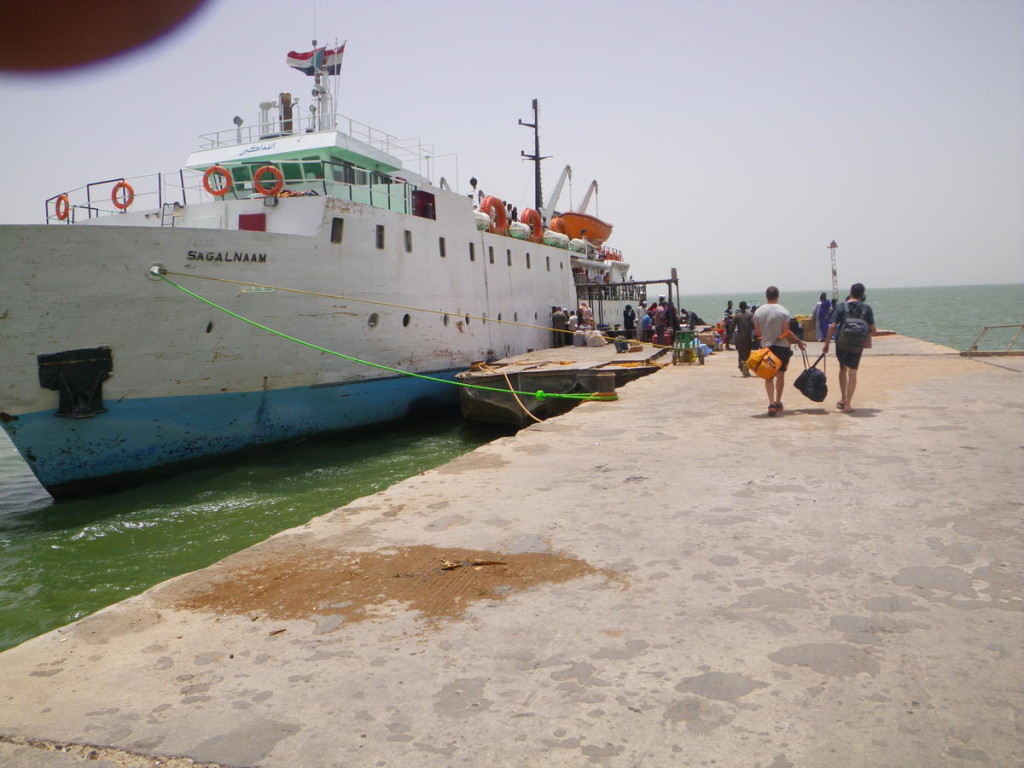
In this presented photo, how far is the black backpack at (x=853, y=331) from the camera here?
29.1ft

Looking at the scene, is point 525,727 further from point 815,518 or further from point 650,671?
point 815,518

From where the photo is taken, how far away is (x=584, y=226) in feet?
111

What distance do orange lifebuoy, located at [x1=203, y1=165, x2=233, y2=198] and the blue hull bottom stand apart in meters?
4.26

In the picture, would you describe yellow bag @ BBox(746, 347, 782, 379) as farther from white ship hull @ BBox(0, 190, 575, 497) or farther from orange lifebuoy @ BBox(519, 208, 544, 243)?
orange lifebuoy @ BBox(519, 208, 544, 243)

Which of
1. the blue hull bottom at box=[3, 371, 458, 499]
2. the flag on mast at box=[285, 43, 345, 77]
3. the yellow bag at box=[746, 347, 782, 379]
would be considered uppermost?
the flag on mast at box=[285, 43, 345, 77]

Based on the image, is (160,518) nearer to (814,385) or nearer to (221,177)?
(221,177)

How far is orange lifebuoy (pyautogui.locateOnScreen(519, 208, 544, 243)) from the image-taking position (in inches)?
931

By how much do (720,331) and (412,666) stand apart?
2284 cm

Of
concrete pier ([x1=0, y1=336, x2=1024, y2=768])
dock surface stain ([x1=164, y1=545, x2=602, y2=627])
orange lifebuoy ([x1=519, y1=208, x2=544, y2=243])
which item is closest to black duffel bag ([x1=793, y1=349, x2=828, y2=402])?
concrete pier ([x1=0, y1=336, x2=1024, y2=768])

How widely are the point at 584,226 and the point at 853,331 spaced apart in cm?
2595

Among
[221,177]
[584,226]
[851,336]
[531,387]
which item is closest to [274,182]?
[221,177]

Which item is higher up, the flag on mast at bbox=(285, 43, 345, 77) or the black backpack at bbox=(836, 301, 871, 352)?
the flag on mast at bbox=(285, 43, 345, 77)

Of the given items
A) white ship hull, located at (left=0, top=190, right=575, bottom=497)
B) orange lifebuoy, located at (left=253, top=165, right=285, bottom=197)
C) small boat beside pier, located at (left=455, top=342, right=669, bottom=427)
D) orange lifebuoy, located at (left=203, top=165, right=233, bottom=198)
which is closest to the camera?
white ship hull, located at (left=0, top=190, right=575, bottom=497)

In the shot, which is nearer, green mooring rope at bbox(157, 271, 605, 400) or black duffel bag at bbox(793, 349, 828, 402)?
black duffel bag at bbox(793, 349, 828, 402)
